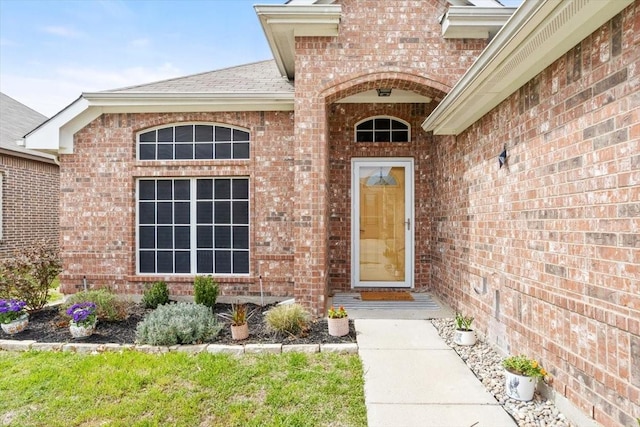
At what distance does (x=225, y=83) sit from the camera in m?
6.89

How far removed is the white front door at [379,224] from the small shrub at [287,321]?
250cm

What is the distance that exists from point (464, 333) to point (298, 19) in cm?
485

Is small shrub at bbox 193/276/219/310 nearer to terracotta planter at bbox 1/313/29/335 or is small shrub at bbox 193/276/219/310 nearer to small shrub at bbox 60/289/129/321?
small shrub at bbox 60/289/129/321

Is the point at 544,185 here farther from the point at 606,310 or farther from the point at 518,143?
the point at 606,310

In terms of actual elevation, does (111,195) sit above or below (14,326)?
above

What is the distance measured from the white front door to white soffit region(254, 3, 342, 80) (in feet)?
8.05

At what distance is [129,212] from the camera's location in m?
6.59

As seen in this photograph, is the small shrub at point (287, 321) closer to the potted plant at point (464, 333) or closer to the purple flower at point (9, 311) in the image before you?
the potted plant at point (464, 333)

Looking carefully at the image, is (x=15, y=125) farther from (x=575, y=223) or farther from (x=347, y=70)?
(x=575, y=223)

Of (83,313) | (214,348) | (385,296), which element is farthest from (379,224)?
(83,313)

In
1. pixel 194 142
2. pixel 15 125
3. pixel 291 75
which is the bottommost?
pixel 194 142

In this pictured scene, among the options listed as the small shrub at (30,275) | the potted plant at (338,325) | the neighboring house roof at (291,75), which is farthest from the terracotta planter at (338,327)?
the small shrub at (30,275)

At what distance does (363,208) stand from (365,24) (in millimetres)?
3188

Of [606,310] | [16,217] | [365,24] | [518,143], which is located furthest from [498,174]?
[16,217]
